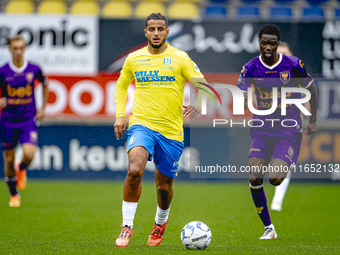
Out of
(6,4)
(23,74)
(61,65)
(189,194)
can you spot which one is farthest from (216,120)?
(6,4)

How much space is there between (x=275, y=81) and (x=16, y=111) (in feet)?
15.8

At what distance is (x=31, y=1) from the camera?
1480 cm

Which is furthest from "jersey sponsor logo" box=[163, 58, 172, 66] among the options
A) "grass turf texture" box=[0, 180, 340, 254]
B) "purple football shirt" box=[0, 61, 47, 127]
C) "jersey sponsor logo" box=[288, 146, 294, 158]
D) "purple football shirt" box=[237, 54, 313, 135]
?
"purple football shirt" box=[0, 61, 47, 127]

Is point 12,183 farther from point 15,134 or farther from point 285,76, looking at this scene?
point 285,76

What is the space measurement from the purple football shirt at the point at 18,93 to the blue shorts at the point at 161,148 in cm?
401

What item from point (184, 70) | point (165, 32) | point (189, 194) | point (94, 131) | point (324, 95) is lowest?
point (189, 194)

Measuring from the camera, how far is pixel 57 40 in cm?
1328

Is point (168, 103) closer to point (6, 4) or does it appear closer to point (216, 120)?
point (216, 120)

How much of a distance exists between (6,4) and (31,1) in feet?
2.23

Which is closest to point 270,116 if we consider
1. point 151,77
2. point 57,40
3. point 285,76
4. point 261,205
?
point 285,76

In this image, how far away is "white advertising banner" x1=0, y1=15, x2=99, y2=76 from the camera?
1318 centimetres

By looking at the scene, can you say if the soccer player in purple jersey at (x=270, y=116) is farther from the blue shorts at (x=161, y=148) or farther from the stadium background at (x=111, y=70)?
the stadium background at (x=111, y=70)

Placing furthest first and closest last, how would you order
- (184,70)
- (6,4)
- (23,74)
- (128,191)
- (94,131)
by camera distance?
1. (6,4)
2. (94,131)
3. (23,74)
4. (184,70)
5. (128,191)

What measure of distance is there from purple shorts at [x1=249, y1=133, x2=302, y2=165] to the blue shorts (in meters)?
0.96
